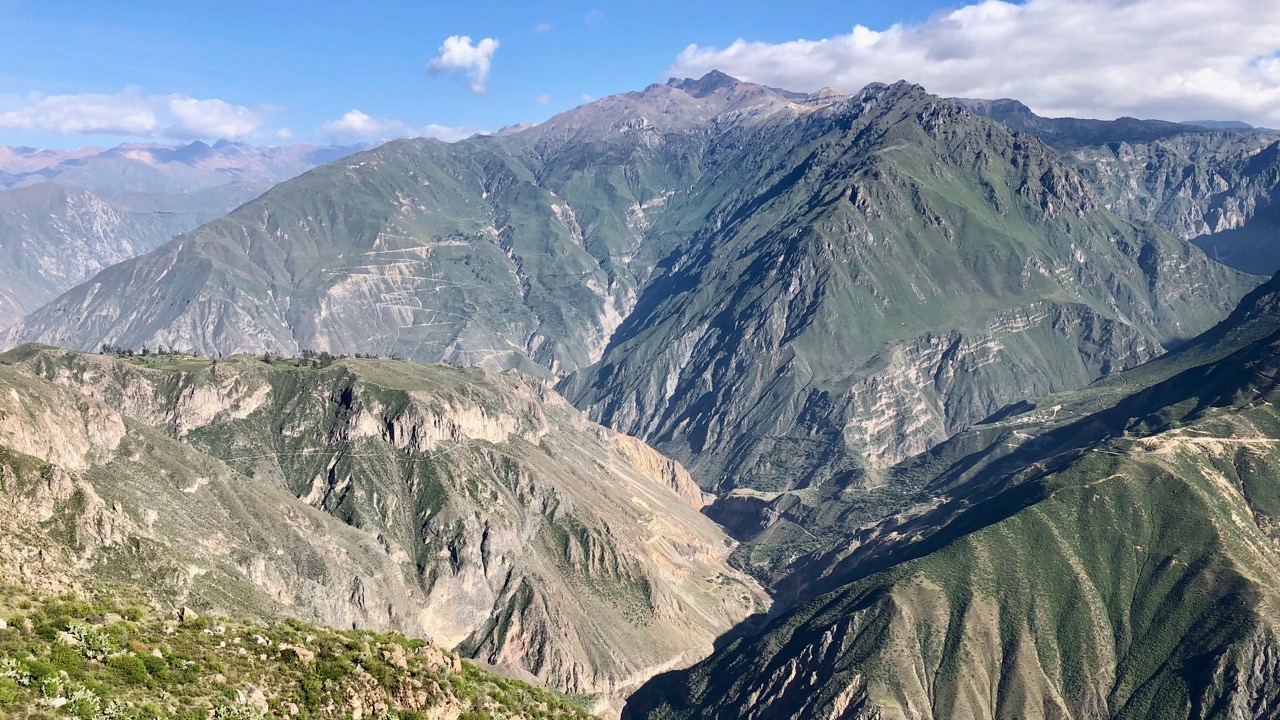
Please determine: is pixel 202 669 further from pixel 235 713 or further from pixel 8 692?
pixel 8 692

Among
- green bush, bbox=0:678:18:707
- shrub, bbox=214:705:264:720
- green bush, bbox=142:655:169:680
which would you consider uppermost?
green bush, bbox=0:678:18:707

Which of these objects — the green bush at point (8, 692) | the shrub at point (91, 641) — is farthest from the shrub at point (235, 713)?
the green bush at point (8, 692)

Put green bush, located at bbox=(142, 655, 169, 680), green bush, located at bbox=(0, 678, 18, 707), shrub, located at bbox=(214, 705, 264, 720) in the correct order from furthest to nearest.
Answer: green bush, located at bbox=(142, 655, 169, 680), shrub, located at bbox=(214, 705, 264, 720), green bush, located at bbox=(0, 678, 18, 707)

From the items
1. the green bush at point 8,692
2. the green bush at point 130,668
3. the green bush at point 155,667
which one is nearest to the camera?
the green bush at point 8,692

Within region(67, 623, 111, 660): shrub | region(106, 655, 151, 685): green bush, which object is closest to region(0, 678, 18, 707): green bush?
region(67, 623, 111, 660): shrub

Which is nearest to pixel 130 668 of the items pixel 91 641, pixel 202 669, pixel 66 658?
pixel 91 641

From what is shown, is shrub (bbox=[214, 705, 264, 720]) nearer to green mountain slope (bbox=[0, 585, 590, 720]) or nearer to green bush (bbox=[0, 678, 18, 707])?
green mountain slope (bbox=[0, 585, 590, 720])

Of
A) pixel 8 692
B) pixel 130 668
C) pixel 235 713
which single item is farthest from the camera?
pixel 235 713

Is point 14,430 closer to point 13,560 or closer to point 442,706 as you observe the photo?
point 13,560

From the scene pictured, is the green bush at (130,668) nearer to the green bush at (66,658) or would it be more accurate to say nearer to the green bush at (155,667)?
the green bush at (155,667)

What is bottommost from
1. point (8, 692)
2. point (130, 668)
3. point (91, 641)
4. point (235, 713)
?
point (235, 713)

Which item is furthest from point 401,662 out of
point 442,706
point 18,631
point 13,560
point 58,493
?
point 58,493
